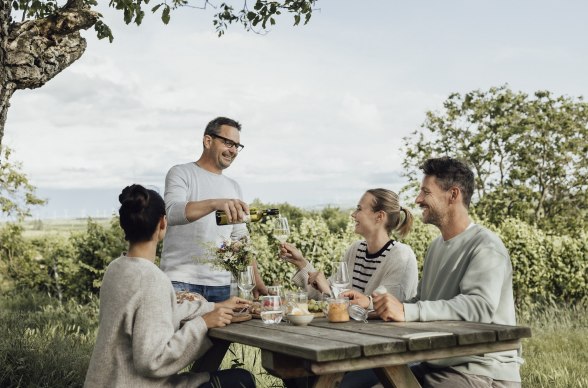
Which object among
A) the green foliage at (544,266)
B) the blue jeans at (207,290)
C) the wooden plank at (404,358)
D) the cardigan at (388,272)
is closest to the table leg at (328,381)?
the wooden plank at (404,358)

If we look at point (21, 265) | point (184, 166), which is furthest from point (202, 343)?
point (21, 265)

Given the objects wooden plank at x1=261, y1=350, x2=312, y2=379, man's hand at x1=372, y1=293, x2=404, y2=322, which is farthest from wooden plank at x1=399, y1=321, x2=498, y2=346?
wooden plank at x1=261, y1=350, x2=312, y2=379

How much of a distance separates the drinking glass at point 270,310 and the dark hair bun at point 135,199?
0.82 m

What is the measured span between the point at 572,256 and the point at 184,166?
738 centimetres

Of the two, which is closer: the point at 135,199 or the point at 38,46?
the point at 135,199

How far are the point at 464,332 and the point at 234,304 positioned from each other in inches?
49.5

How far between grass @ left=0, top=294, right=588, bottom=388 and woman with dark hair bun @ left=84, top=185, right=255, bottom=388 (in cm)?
95

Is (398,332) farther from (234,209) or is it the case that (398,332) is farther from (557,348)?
(557,348)

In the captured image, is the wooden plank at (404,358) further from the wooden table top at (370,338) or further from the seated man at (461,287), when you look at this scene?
the seated man at (461,287)

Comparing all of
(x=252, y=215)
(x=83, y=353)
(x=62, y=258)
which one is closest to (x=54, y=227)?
(x=62, y=258)

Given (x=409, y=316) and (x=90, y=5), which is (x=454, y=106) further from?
(x=409, y=316)

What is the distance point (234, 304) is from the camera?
3775 mm

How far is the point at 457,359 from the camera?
11.3 ft

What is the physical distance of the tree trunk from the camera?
18.9 feet
